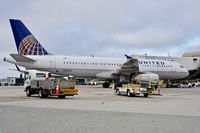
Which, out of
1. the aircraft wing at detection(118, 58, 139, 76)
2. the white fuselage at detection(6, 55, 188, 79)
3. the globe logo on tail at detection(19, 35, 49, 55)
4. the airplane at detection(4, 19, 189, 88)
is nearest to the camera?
the airplane at detection(4, 19, 189, 88)

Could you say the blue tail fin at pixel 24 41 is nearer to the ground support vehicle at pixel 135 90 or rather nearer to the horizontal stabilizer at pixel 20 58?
the horizontal stabilizer at pixel 20 58

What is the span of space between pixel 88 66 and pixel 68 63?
3.22 meters

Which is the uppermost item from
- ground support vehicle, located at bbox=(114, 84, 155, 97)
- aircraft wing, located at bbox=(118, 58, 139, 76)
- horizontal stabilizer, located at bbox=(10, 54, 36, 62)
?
horizontal stabilizer, located at bbox=(10, 54, 36, 62)

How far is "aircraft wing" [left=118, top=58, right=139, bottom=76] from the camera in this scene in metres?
Result: 44.9

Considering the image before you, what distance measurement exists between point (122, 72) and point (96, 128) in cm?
3722

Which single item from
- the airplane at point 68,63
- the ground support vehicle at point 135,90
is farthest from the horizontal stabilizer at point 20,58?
the ground support vehicle at point 135,90

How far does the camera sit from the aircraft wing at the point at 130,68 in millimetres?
44938

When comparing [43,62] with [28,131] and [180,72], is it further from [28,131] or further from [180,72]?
[28,131]

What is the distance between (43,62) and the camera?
41.9 m

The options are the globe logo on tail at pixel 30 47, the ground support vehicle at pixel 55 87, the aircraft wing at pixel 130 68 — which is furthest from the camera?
the aircraft wing at pixel 130 68

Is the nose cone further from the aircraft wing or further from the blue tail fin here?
the aircraft wing

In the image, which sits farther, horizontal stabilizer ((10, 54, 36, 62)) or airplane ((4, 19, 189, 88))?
airplane ((4, 19, 189, 88))

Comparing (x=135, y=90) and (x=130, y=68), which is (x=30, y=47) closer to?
(x=130, y=68)

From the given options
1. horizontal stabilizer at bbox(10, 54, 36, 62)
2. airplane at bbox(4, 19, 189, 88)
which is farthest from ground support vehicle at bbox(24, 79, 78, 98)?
airplane at bbox(4, 19, 189, 88)
